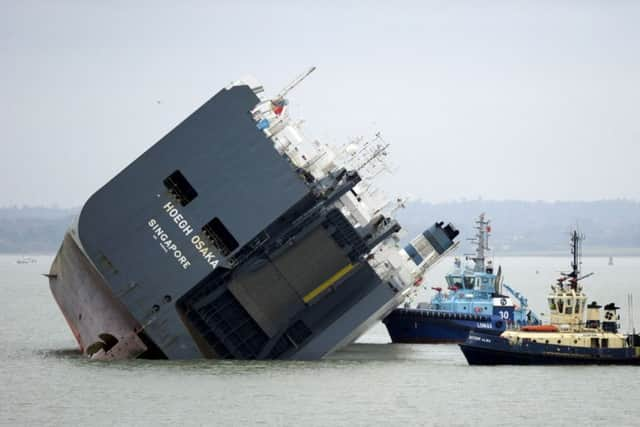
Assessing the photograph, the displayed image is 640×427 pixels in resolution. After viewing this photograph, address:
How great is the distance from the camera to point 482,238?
5609 centimetres

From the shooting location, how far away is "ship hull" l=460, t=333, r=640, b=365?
131 feet

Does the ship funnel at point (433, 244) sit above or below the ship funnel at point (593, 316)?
above

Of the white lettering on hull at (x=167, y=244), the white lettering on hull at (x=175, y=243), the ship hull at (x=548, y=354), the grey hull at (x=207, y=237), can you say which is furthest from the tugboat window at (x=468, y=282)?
the white lettering on hull at (x=167, y=244)

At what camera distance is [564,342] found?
131ft

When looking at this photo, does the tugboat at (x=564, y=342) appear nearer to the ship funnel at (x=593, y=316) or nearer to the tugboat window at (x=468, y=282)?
the ship funnel at (x=593, y=316)

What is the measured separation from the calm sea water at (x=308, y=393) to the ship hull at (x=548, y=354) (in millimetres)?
452

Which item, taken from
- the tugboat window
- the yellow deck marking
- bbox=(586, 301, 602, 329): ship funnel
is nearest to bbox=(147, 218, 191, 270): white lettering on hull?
the yellow deck marking

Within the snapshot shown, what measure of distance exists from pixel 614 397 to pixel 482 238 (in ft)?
70.9

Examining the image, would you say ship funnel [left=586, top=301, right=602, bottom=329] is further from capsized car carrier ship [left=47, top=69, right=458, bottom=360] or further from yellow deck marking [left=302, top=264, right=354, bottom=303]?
yellow deck marking [left=302, top=264, right=354, bottom=303]

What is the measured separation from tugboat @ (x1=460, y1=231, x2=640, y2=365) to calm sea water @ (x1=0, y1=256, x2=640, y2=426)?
51 centimetres

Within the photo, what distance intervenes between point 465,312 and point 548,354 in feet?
50.4

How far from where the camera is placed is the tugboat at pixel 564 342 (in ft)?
131

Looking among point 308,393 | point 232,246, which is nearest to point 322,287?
point 232,246

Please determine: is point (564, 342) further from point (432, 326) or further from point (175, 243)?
point (432, 326)
